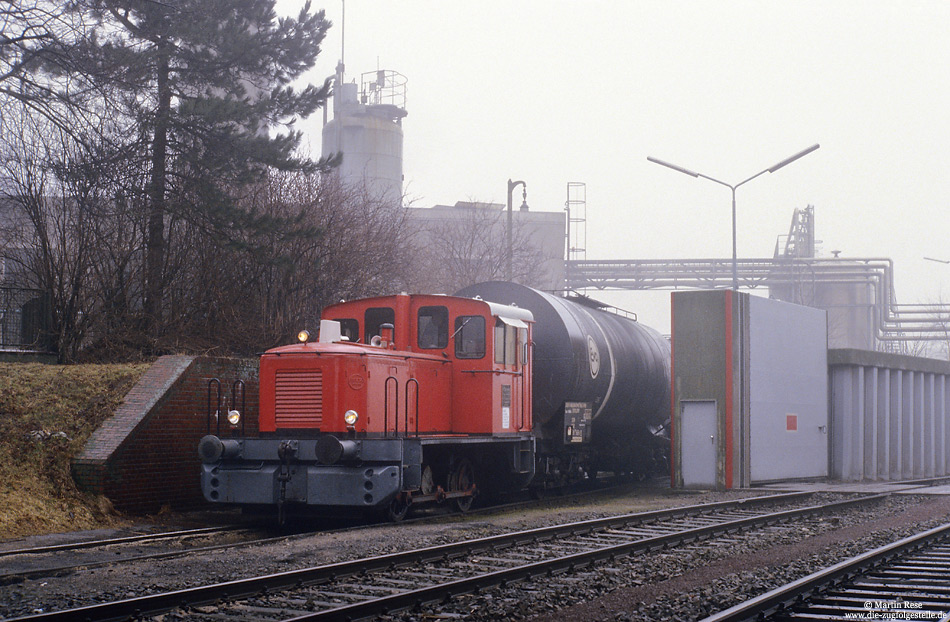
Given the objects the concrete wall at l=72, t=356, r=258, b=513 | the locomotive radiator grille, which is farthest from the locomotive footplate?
the concrete wall at l=72, t=356, r=258, b=513

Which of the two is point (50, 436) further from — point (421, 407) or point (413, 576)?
point (413, 576)

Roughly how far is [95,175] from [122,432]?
231 inches

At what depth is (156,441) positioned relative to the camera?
13.4m

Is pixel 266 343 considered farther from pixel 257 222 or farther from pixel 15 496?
pixel 15 496

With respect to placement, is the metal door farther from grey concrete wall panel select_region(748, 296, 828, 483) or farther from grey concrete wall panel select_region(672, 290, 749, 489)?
grey concrete wall panel select_region(748, 296, 828, 483)

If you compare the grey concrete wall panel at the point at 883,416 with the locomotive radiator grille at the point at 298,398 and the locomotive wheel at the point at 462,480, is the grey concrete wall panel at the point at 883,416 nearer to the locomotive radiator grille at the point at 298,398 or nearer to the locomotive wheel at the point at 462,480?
the locomotive wheel at the point at 462,480

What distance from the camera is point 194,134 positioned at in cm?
1847

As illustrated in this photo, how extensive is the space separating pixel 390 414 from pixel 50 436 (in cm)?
468

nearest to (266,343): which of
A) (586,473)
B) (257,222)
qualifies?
(257,222)

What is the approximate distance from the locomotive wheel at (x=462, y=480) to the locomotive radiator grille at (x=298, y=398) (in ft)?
8.79

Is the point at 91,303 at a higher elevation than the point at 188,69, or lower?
lower

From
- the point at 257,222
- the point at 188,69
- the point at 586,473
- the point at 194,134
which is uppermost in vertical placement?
the point at 188,69

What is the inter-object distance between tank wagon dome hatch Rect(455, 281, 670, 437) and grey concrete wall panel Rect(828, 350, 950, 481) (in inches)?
199

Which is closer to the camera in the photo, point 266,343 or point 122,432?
point 122,432
